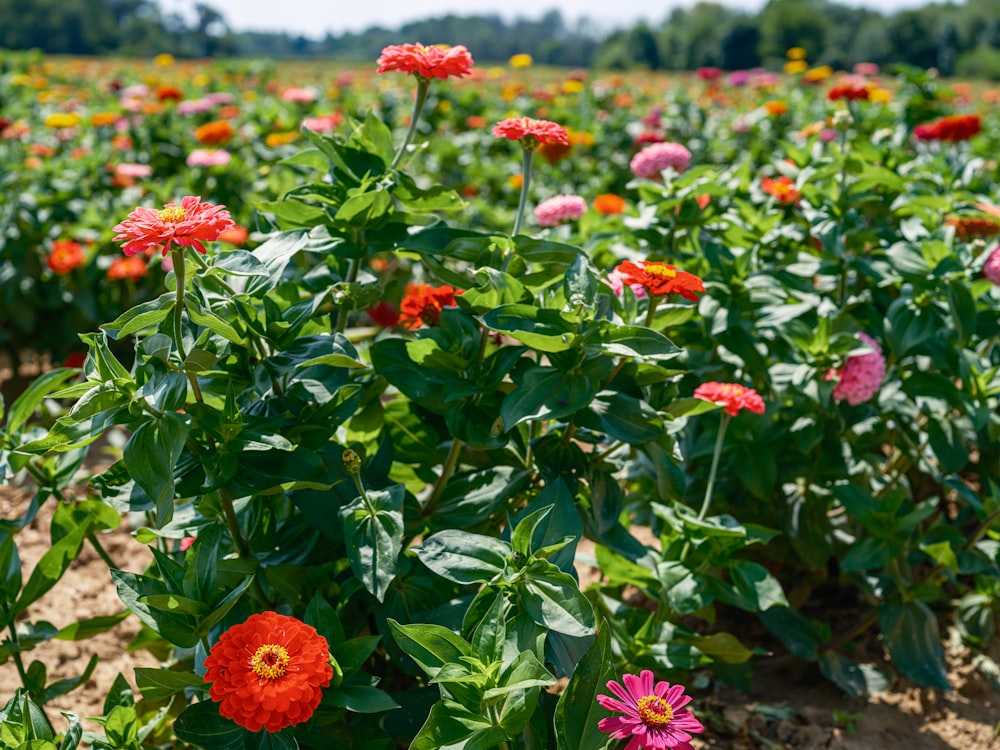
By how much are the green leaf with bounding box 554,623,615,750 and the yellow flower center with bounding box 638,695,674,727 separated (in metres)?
0.08

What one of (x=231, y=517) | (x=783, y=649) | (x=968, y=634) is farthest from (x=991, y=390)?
(x=231, y=517)

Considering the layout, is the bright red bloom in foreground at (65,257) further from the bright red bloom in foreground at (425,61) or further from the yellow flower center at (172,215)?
the yellow flower center at (172,215)

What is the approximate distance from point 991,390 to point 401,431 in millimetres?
1328

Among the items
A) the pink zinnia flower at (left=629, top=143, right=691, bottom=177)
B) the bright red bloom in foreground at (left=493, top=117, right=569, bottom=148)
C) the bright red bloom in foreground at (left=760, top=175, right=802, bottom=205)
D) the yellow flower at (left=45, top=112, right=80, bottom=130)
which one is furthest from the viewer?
the yellow flower at (left=45, top=112, right=80, bottom=130)

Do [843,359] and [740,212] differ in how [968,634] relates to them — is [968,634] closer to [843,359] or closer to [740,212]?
[843,359]

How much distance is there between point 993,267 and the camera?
1.99m

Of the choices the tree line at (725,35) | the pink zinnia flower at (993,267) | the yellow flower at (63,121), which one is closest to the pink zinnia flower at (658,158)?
the pink zinnia flower at (993,267)

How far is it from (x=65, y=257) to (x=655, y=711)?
10.0 feet

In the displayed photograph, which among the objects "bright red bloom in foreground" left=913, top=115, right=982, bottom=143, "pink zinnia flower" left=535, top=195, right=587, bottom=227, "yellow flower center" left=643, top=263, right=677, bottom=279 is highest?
"bright red bloom in foreground" left=913, top=115, right=982, bottom=143

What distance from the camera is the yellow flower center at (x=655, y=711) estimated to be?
106cm

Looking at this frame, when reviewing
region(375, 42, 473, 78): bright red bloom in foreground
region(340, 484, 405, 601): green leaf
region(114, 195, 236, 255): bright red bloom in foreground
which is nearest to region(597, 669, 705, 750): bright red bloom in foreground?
region(340, 484, 405, 601): green leaf

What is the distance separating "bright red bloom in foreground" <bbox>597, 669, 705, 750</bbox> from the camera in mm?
1046

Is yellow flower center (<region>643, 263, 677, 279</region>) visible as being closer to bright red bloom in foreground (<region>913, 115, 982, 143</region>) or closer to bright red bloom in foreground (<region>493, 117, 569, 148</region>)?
bright red bloom in foreground (<region>493, 117, 569, 148</region>)

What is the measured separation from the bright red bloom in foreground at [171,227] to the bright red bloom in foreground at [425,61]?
0.50m
